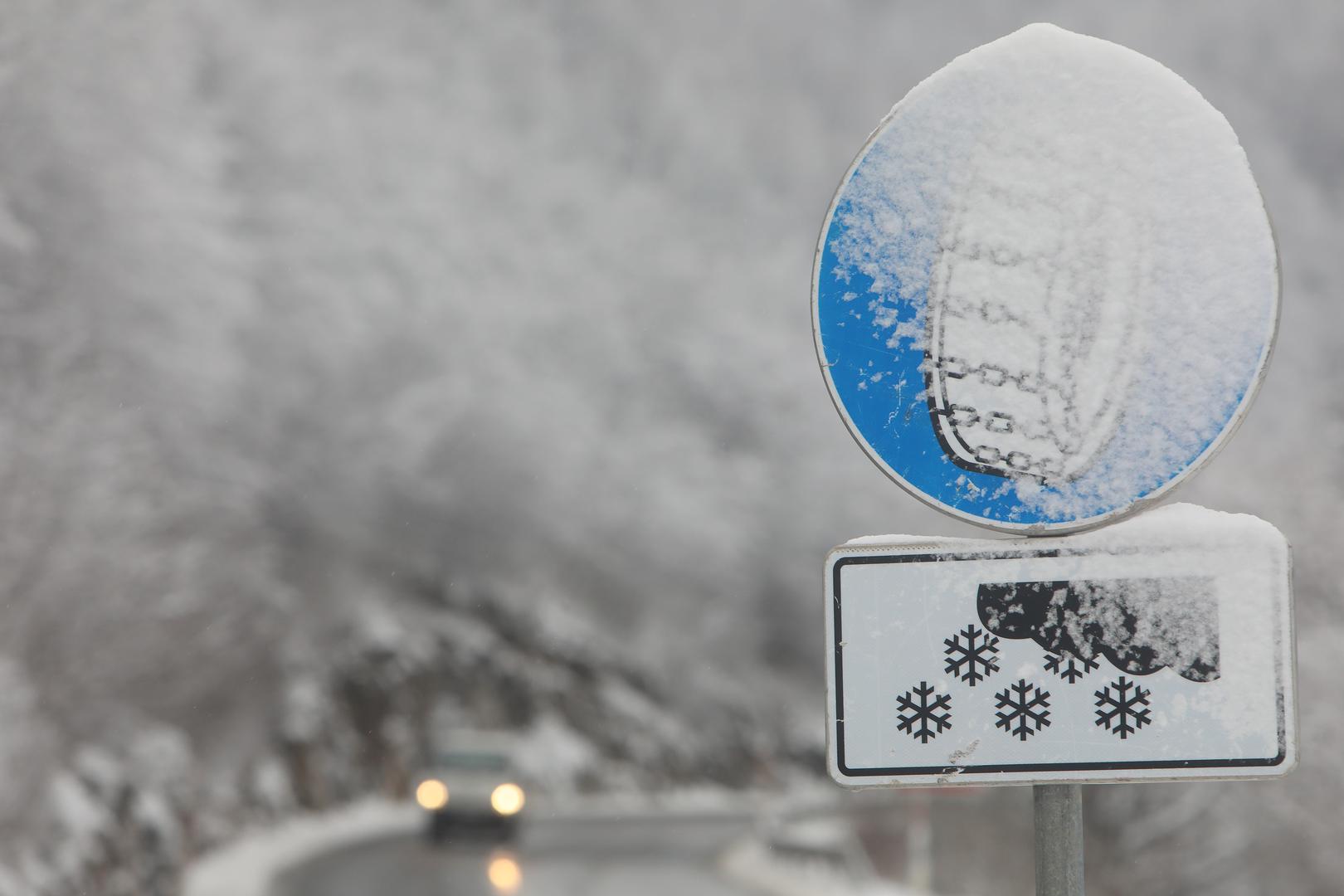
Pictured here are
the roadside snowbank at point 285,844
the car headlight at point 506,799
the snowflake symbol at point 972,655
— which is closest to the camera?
the snowflake symbol at point 972,655

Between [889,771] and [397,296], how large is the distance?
66376 millimetres

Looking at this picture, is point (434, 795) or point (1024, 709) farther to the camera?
point (434, 795)

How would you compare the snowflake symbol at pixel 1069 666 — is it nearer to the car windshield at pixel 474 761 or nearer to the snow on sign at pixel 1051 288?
the snow on sign at pixel 1051 288

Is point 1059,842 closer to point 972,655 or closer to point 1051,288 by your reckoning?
point 972,655

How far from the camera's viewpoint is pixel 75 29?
33.8 m

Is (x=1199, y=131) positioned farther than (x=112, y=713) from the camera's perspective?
No

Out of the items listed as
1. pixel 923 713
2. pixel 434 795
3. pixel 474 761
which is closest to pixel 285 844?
pixel 434 795

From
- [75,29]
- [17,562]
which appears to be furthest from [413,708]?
[17,562]

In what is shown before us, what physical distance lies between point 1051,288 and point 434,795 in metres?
24.2

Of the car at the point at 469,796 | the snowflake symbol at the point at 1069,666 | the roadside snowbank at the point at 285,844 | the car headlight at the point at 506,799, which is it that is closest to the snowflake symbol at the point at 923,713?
the snowflake symbol at the point at 1069,666

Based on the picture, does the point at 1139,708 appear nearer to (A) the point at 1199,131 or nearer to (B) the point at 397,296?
(A) the point at 1199,131

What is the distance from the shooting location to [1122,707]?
2.01 metres

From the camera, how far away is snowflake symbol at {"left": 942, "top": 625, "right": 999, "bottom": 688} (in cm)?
207

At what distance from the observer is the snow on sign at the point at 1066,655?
196 cm
